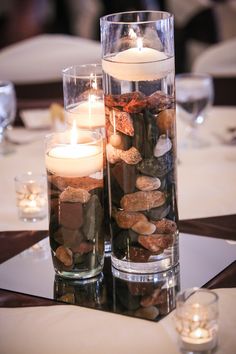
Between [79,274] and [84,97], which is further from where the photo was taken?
[84,97]

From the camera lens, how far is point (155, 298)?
1176 millimetres

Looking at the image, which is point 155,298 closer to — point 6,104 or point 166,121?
point 166,121

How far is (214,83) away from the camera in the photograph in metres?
2.45

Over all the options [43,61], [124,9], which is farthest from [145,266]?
[124,9]

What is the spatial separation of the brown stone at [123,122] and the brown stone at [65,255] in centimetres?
19

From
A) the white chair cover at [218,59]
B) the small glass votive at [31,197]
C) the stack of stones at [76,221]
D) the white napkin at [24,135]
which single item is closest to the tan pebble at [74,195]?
the stack of stones at [76,221]

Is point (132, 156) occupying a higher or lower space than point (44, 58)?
higher

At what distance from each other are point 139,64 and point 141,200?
0.19 m

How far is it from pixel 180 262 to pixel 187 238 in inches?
4.2

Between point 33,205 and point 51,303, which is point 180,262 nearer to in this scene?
point 51,303

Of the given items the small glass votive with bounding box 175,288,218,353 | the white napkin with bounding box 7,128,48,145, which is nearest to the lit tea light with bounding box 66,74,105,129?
the small glass votive with bounding box 175,288,218,353

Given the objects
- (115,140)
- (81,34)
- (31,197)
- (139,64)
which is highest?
(139,64)

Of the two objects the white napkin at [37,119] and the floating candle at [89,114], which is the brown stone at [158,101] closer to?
the floating candle at [89,114]

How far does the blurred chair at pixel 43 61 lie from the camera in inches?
101
